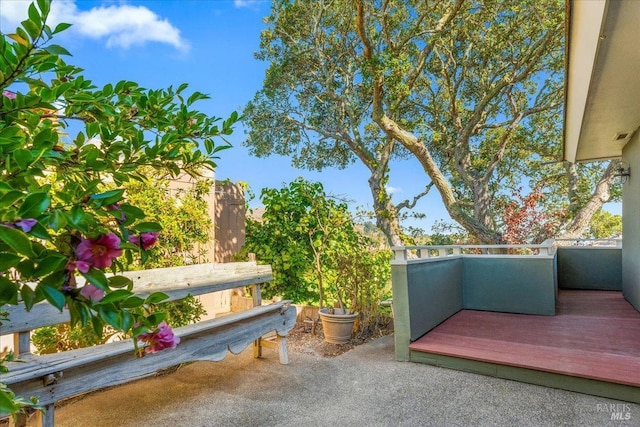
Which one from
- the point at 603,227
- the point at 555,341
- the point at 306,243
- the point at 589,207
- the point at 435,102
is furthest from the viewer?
the point at 603,227

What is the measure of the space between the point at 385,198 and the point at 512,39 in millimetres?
4406

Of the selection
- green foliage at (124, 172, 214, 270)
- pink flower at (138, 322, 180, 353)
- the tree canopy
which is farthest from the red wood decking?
the tree canopy

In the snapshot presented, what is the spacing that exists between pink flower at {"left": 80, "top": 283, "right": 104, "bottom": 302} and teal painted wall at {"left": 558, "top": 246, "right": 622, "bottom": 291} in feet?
26.5

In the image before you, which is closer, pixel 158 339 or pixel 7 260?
pixel 7 260

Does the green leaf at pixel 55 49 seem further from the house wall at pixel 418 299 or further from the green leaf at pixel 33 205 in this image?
the house wall at pixel 418 299

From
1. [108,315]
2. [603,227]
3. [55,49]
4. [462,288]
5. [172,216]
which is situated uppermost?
[55,49]

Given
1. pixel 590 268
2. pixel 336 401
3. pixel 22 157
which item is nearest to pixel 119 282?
pixel 22 157

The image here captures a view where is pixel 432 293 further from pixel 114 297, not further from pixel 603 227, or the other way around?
pixel 603 227

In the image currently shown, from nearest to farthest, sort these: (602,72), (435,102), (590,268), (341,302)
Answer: (602,72) < (341,302) < (590,268) < (435,102)

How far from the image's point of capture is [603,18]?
6.79 feet

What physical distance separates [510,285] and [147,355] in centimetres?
447

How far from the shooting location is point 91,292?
2.24 ft

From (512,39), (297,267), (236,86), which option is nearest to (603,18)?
(297,267)

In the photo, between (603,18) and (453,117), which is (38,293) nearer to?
(603,18)
